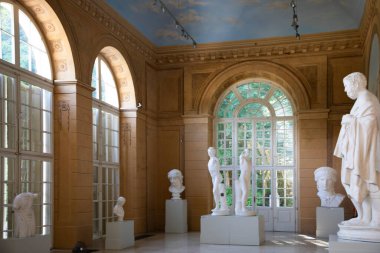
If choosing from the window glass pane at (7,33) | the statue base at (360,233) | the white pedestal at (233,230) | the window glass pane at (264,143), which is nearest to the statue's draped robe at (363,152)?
the statue base at (360,233)

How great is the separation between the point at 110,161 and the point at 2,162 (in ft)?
15.4

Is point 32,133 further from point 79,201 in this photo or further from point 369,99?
point 369,99

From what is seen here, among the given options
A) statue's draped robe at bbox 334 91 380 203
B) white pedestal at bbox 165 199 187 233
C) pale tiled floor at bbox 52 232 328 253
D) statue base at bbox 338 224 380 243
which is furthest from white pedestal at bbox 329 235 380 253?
white pedestal at bbox 165 199 187 233

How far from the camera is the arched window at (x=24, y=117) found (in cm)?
936

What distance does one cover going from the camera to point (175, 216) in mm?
14852

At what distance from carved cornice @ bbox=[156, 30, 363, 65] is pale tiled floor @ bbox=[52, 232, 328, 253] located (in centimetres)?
548

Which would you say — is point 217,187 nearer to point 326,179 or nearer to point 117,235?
point 117,235

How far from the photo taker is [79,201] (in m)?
10.9

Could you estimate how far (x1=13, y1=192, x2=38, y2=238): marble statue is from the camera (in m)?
8.12

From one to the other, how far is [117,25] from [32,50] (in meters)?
3.40

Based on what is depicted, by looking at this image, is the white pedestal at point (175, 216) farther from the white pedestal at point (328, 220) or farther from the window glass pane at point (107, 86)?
the white pedestal at point (328, 220)

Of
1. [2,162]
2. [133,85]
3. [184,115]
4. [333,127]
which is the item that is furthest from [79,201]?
[333,127]

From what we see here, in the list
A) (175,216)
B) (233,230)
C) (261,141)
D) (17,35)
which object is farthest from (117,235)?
(261,141)

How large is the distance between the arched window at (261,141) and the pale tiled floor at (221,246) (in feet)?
7.05
